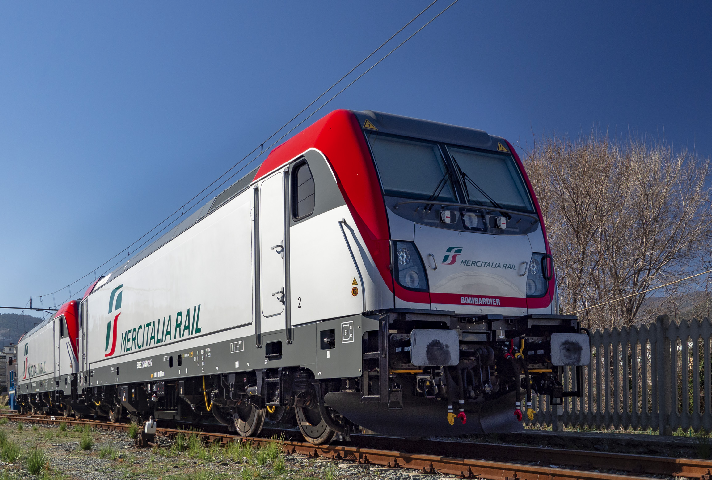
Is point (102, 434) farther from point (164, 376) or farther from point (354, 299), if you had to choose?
point (354, 299)

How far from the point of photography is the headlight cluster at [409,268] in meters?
7.16

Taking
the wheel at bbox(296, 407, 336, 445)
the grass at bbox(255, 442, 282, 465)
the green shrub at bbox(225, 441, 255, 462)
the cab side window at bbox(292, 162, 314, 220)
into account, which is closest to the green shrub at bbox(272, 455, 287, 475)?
the grass at bbox(255, 442, 282, 465)

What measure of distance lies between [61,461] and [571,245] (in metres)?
17.0

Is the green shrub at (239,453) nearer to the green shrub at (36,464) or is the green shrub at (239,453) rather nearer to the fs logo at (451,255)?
the green shrub at (36,464)

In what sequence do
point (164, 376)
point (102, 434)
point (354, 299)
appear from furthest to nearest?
1. point (102, 434)
2. point (164, 376)
3. point (354, 299)

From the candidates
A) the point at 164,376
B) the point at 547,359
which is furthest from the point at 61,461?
the point at 547,359

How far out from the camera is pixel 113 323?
55.9ft

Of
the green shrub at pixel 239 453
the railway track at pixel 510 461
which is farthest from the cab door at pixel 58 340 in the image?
the railway track at pixel 510 461

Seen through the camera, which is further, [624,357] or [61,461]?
[624,357]

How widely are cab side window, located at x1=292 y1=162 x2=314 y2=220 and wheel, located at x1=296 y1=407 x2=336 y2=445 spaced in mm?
2649

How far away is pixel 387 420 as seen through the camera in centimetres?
761

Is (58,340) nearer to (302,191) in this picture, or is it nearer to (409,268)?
(302,191)

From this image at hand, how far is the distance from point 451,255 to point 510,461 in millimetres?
2287

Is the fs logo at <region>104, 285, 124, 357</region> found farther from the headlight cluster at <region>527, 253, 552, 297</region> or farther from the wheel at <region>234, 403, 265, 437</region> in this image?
the headlight cluster at <region>527, 253, 552, 297</region>
